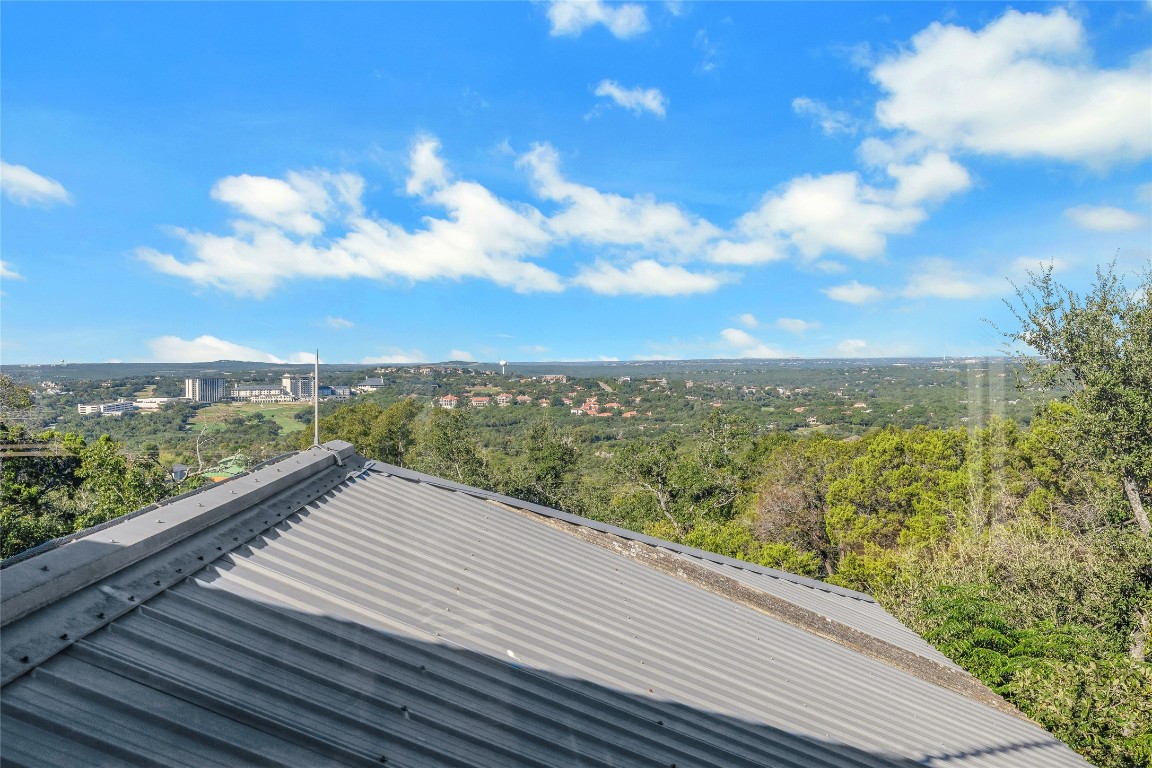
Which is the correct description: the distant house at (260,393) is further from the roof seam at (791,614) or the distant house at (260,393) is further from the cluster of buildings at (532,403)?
the cluster of buildings at (532,403)

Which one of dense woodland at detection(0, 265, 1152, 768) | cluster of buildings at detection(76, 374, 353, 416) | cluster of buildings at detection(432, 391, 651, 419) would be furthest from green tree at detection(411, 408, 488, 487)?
cluster of buildings at detection(76, 374, 353, 416)

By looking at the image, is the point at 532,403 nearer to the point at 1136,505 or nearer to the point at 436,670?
the point at 1136,505

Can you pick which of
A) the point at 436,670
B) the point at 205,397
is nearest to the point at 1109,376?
the point at 436,670

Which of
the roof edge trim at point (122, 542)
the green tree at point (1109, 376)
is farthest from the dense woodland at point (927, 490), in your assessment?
the roof edge trim at point (122, 542)

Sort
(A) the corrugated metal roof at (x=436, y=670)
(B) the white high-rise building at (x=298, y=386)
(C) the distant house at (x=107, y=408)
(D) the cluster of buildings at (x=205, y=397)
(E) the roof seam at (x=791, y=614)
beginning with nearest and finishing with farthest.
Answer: (A) the corrugated metal roof at (x=436, y=670) → (E) the roof seam at (x=791, y=614) → (B) the white high-rise building at (x=298, y=386) → (D) the cluster of buildings at (x=205, y=397) → (C) the distant house at (x=107, y=408)

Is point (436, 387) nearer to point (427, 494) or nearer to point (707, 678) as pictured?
point (427, 494)

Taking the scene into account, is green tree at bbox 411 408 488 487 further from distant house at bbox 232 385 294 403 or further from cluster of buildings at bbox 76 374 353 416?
distant house at bbox 232 385 294 403
